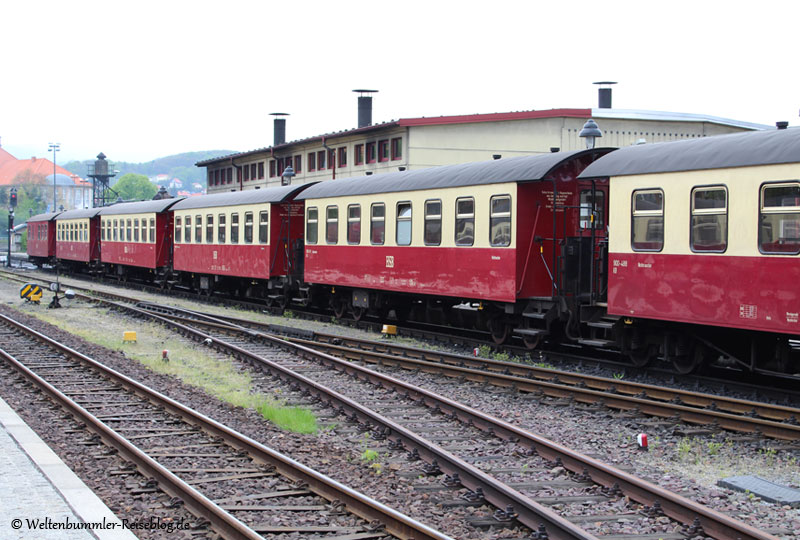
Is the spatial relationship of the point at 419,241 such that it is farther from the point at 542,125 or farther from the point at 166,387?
the point at 542,125

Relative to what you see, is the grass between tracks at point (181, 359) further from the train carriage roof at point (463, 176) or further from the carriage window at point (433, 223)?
the train carriage roof at point (463, 176)

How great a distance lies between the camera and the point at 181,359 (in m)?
15.4

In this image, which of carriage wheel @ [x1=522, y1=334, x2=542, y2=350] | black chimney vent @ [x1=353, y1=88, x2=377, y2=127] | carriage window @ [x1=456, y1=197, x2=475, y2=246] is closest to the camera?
carriage wheel @ [x1=522, y1=334, x2=542, y2=350]

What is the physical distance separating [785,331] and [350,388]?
573cm

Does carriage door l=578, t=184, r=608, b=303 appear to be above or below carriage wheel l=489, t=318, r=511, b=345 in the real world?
above

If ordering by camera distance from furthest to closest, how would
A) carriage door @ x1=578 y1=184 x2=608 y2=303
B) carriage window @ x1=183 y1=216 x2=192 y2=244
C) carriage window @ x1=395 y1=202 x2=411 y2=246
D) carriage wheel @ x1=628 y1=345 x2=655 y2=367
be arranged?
carriage window @ x1=183 y1=216 x2=192 y2=244, carriage window @ x1=395 y1=202 x2=411 y2=246, carriage door @ x1=578 y1=184 x2=608 y2=303, carriage wheel @ x1=628 y1=345 x2=655 y2=367

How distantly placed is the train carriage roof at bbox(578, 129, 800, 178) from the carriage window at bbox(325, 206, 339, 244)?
8.90 metres

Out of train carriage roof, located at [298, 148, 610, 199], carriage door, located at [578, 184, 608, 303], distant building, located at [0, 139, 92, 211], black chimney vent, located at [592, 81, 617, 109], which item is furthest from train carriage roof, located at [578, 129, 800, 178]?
distant building, located at [0, 139, 92, 211]

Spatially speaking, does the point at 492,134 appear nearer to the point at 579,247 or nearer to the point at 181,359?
the point at 579,247

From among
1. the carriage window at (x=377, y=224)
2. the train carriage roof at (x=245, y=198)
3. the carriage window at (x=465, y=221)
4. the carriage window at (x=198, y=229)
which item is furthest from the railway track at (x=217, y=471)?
the carriage window at (x=198, y=229)

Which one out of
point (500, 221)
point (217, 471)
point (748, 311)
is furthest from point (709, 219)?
point (217, 471)

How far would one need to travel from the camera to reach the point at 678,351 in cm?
1216

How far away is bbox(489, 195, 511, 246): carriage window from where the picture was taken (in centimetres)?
1471

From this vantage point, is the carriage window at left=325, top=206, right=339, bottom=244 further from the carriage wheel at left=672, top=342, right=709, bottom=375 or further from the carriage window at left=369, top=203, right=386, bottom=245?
the carriage wheel at left=672, top=342, right=709, bottom=375
